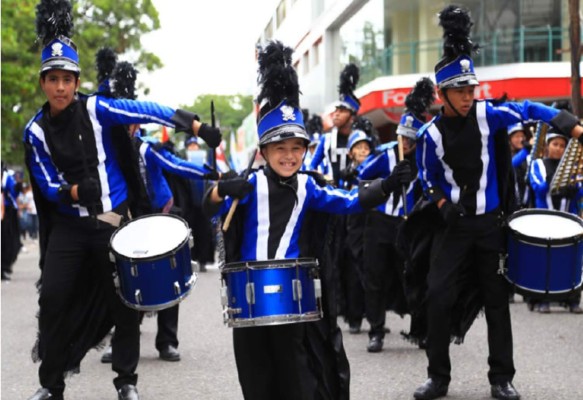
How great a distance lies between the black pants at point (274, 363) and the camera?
17.3 feet

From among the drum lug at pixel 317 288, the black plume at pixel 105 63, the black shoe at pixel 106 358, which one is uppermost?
the black plume at pixel 105 63

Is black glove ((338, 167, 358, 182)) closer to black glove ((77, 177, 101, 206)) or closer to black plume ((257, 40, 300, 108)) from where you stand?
black glove ((77, 177, 101, 206))

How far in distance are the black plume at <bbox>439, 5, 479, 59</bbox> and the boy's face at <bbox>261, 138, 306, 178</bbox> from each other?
6.15 ft

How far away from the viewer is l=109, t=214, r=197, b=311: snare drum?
19.3ft

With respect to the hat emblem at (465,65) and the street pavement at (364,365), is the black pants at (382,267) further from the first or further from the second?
the hat emblem at (465,65)

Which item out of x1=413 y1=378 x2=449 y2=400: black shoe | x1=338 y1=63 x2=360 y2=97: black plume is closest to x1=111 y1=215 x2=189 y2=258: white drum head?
x1=413 y1=378 x2=449 y2=400: black shoe

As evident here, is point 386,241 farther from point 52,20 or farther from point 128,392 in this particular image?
point 52,20

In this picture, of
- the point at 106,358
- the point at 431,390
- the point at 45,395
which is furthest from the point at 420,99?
the point at 45,395

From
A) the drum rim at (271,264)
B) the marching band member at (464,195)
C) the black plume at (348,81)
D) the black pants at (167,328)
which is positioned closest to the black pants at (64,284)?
the drum rim at (271,264)

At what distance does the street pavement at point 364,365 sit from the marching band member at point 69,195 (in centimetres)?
63

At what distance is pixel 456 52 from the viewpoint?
22.6 feet

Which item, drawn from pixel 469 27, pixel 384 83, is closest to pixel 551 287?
pixel 469 27

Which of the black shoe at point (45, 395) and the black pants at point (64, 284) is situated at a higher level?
the black pants at point (64, 284)

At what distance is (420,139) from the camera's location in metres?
7.05
